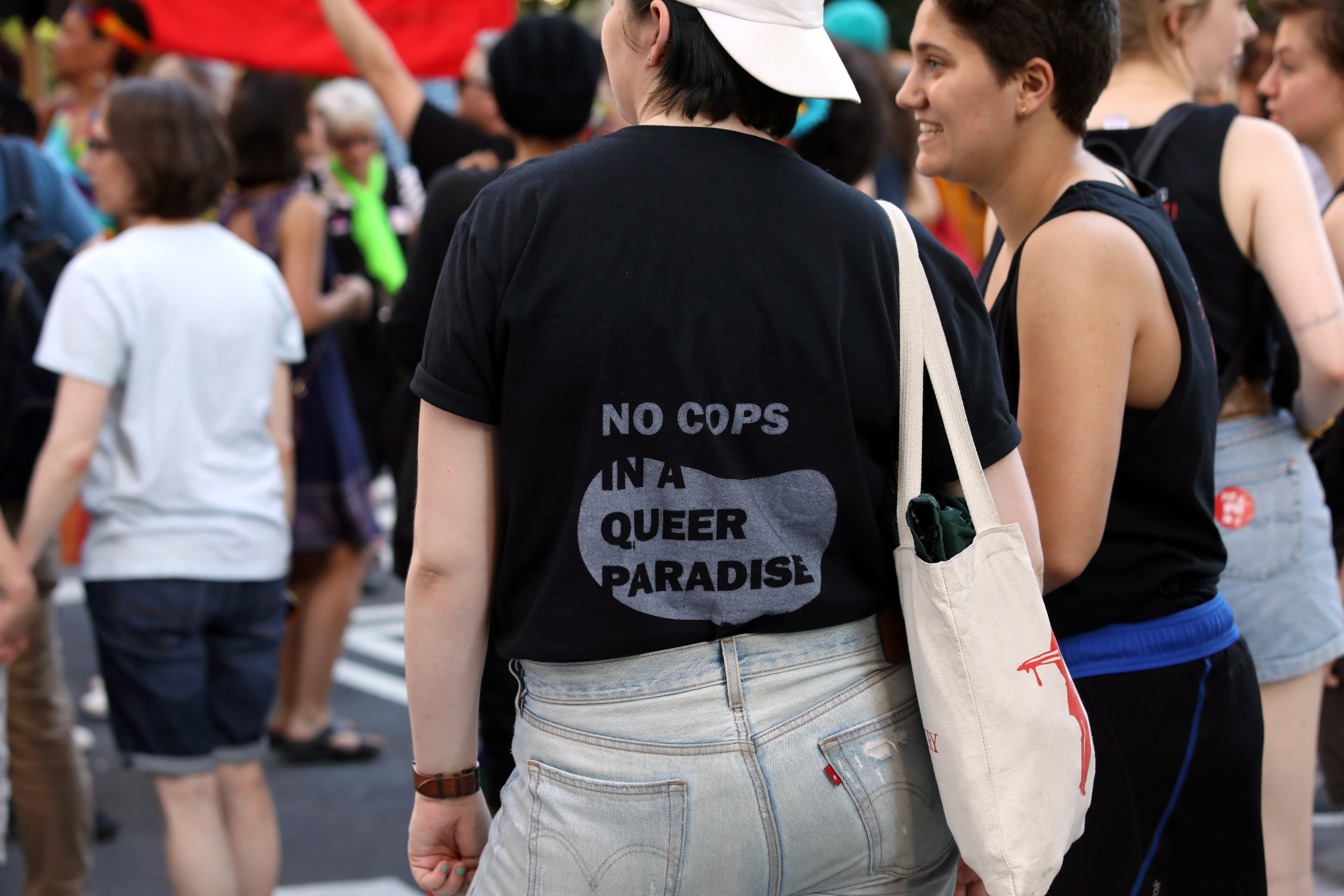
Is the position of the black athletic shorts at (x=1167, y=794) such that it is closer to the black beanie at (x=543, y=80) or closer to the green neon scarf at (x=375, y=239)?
the black beanie at (x=543, y=80)

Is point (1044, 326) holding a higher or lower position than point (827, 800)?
higher

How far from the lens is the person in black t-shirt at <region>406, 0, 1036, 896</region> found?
1.49m

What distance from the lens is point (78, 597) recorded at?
716 centimetres

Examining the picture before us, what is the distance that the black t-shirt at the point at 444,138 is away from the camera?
365cm

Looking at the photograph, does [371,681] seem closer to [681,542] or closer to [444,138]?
[444,138]

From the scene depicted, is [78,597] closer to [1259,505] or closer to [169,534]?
[169,534]

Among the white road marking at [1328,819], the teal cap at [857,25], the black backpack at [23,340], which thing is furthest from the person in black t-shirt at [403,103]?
the white road marking at [1328,819]

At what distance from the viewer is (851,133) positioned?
3623mm

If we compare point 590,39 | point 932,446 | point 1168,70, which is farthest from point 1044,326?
point 590,39

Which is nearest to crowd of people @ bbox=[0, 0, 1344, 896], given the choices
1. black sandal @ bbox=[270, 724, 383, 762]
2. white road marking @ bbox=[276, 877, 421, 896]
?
white road marking @ bbox=[276, 877, 421, 896]

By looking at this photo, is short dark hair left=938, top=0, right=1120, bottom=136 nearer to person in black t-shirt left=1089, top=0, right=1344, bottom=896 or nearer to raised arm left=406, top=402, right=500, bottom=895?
person in black t-shirt left=1089, top=0, right=1344, bottom=896

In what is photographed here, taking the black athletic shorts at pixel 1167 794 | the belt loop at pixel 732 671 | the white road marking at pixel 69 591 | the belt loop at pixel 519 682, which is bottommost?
the white road marking at pixel 69 591

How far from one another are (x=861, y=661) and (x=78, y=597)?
6.61m

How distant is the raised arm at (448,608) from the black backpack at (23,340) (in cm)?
207
